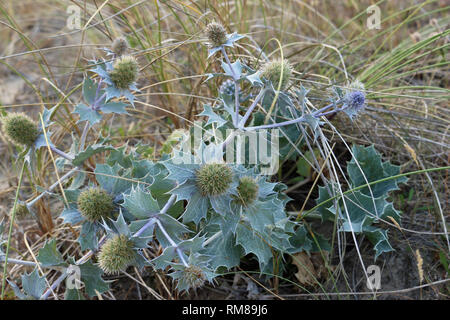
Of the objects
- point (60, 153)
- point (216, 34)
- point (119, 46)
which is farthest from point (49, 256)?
point (216, 34)

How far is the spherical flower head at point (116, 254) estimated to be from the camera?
1.14 meters

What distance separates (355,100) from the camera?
1327 millimetres

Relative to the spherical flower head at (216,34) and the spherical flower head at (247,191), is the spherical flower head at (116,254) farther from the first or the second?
the spherical flower head at (216,34)

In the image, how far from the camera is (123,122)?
7.47 ft

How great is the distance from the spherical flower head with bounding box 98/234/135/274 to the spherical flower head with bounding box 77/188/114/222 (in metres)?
0.14

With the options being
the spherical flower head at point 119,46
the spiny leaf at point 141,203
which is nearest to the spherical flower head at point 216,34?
the spherical flower head at point 119,46

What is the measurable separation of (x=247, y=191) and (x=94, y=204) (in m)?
0.50

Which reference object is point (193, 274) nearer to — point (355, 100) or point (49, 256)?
point (49, 256)

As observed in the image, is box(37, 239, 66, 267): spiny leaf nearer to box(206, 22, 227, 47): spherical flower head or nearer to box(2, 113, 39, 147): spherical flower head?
box(2, 113, 39, 147): spherical flower head
